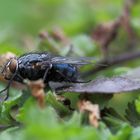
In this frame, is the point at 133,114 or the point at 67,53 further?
the point at 67,53

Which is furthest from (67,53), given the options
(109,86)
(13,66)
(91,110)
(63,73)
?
(91,110)

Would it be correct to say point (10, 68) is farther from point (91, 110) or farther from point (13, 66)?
point (91, 110)

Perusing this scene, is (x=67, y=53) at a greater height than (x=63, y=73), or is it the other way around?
(x=67, y=53)

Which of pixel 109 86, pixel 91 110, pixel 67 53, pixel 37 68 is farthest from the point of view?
pixel 67 53

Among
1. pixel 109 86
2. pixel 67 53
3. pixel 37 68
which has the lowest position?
pixel 109 86

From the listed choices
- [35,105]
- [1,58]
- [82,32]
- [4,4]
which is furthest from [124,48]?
[4,4]

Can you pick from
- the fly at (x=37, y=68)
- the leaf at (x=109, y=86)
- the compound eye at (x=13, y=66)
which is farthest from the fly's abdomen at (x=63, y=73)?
the leaf at (x=109, y=86)

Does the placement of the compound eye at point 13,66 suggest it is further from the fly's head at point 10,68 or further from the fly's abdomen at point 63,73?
the fly's abdomen at point 63,73

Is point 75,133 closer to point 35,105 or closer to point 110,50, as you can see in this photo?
point 35,105

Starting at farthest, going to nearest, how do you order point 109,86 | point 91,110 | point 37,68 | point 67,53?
point 67,53 < point 37,68 < point 109,86 < point 91,110

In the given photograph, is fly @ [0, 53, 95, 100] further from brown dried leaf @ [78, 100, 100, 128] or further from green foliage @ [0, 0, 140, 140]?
brown dried leaf @ [78, 100, 100, 128]

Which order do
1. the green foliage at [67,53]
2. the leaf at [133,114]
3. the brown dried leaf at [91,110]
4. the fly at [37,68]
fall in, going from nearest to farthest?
the green foliage at [67,53] → the brown dried leaf at [91,110] → the leaf at [133,114] → the fly at [37,68]
